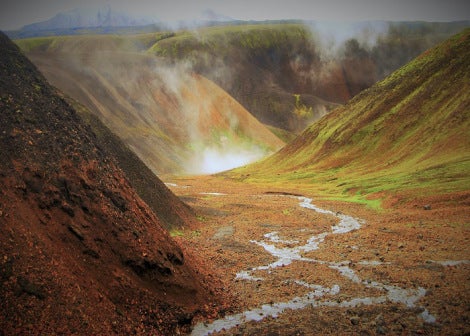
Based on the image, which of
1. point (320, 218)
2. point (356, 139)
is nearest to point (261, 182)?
point (356, 139)

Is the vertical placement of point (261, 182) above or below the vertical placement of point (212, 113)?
below

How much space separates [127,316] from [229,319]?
12.9 feet

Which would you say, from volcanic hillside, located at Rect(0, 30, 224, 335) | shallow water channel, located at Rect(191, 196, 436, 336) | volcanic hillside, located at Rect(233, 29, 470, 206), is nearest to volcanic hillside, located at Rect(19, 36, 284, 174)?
volcanic hillside, located at Rect(233, 29, 470, 206)

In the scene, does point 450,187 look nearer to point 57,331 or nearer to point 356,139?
point 57,331

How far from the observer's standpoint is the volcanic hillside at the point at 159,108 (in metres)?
105

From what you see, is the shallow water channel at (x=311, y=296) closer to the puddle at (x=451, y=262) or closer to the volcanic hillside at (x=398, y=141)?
the puddle at (x=451, y=262)

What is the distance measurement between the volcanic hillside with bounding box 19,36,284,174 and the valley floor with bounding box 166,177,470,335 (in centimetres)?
7368

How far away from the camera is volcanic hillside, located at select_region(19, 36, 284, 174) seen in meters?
105

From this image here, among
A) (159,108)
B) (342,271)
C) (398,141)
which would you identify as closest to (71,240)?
(342,271)

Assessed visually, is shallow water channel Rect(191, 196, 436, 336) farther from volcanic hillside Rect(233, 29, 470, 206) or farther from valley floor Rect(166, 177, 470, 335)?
volcanic hillside Rect(233, 29, 470, 206)

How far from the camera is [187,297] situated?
50.0ft

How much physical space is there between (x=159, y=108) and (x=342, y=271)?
116 m

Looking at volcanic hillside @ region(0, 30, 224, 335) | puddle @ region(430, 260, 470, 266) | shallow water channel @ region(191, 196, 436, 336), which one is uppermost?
volcanic hillside @ region(0, 30, 224, 335)

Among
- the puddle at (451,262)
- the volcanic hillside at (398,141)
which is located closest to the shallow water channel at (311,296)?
the puddle at (451,262)
